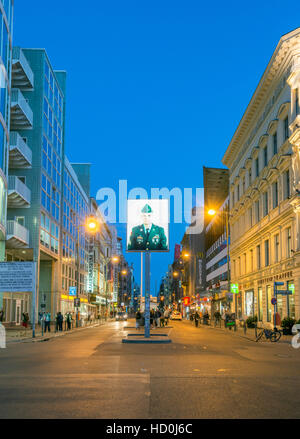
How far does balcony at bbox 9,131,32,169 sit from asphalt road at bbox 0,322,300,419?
90.3 ft

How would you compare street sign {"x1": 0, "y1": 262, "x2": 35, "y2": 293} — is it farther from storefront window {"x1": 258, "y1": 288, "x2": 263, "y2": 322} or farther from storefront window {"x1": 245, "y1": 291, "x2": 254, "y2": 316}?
storefront window {"x1": 245, "y1": 291, "x2": 254, "y2": 316}

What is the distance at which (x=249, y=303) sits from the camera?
52094 millimetres

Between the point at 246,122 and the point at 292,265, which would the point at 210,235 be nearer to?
the point at 246,122

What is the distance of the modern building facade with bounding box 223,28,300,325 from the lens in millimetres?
35438

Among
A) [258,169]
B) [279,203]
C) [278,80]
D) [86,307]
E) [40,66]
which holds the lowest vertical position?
Result: [86,307]

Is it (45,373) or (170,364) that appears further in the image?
(170,364)

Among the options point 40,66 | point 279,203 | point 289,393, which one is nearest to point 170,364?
point 289,393

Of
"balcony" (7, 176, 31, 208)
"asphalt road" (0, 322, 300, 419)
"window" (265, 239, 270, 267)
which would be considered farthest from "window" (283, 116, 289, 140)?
"asphalt road" (0, 322, 300, 419)

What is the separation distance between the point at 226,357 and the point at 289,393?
8.84 meters

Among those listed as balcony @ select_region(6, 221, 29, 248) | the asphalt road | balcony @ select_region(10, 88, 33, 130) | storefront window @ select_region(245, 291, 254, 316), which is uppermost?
balcony @ select_region(10, 88, 33, 130)

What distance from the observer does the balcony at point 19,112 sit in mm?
43719

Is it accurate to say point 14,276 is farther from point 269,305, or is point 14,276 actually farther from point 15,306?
point 269,305

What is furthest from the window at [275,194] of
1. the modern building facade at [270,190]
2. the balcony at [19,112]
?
the balcony at [19,112]
